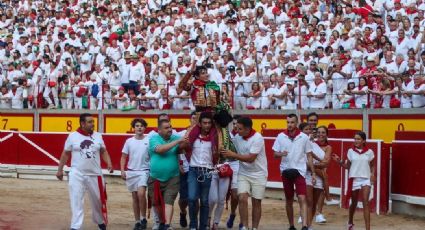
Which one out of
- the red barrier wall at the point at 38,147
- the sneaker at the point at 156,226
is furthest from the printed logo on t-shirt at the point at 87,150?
the red barrier wall at the point at 38,147

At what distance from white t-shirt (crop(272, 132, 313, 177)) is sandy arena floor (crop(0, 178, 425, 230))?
1.69 meters

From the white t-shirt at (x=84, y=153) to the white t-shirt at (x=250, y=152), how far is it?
6.69 feet

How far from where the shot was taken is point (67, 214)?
17.5 meters

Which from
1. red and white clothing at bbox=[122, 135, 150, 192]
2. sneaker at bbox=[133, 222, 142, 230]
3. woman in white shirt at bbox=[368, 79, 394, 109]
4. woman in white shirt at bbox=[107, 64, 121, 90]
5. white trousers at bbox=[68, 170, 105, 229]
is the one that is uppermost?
woman in white shirt at bbox=[107, 64, 121, 90]

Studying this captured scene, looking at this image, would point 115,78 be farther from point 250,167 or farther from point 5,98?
point 250,167

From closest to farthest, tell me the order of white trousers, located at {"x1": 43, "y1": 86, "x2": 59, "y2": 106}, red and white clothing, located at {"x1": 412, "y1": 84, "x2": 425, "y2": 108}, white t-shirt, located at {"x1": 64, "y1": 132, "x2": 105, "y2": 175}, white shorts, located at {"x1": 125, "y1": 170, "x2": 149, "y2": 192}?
white t-shirt, located at {"x1": 64, "y1": 132, "x2": 105, "y2": 175} → white shorts, located at {"x1": 125, "y1": 170, "x2": 149, "y2": 192} → red and white clothing, located at {"x1": 412, "y1": 84, "x2": 425, "y2": 108} → white trousers, located at {"x1": 43, "y1": 86, "x2": 59, "y2": 106}

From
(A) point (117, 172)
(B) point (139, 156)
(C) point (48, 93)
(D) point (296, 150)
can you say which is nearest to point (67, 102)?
(C) point (48, 93)

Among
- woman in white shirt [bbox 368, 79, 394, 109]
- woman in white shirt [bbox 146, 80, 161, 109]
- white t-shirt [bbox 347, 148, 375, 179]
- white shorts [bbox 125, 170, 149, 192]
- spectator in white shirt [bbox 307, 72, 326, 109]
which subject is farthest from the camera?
woman in white shirt [bbox 146, 80, 161, 109]

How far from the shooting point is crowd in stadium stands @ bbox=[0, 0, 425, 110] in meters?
21.3

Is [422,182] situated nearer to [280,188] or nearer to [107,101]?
[280,188]

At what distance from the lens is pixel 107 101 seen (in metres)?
28.0

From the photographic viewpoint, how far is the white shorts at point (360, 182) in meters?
14.5

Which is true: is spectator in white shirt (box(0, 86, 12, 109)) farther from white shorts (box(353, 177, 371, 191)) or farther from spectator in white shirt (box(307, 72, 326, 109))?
white shorts (box(353, 177, 371, 191))

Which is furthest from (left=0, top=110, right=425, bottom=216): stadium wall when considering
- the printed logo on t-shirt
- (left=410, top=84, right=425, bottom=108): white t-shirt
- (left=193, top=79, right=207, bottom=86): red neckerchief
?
the printed logo on t-shirt
